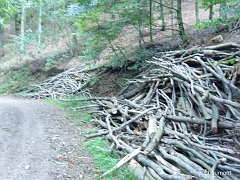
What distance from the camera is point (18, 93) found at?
47.3 feet

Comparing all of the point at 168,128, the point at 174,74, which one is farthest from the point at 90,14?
the point at 168,128

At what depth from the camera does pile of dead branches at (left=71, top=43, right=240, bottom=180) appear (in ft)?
14.6

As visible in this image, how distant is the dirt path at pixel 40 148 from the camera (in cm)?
460

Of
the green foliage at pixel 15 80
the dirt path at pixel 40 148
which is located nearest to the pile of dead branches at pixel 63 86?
the green foliage at pixel 15 80

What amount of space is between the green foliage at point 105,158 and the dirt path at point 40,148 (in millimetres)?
211

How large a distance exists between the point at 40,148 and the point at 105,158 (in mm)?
1650

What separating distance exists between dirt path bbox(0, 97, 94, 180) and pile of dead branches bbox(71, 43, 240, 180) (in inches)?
33.9

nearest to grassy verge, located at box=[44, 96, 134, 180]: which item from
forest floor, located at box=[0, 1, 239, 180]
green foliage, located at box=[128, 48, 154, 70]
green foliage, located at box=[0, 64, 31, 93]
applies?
forest floor, located at box=[0, 1, 239, 180]

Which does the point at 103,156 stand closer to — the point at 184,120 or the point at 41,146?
the point at 41,146

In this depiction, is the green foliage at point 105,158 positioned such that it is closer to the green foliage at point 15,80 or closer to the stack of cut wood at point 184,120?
the stack of cut wood at point 184,120

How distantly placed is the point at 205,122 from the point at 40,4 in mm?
14773

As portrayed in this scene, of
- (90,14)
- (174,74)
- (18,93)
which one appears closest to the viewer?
(174,74)

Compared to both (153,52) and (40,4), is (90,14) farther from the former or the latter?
(40,4)

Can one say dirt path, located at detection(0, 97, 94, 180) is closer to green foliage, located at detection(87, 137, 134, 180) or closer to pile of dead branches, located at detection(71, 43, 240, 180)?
green foliage, located at detection(87, 137, 134, 180)
